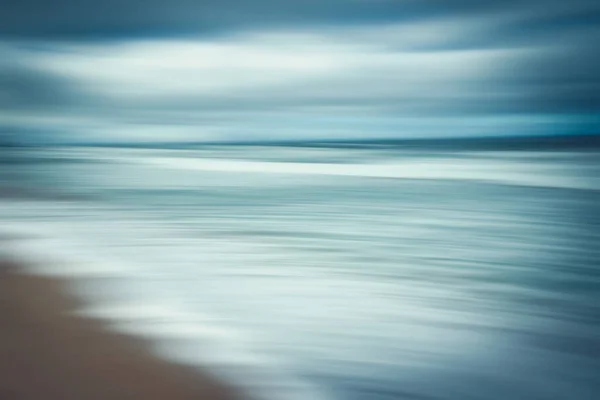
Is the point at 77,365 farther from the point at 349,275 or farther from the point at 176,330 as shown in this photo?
the point at 349,275

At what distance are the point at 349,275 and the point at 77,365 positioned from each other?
0.35 meters

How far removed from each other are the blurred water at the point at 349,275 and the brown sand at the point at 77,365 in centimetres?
3

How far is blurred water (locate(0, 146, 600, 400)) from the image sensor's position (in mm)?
559

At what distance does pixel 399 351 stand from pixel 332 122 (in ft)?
5.33

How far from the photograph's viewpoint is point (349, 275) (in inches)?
32.8

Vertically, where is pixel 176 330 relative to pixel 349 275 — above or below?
below

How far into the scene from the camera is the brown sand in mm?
511

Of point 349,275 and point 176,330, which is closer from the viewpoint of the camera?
point 176,330

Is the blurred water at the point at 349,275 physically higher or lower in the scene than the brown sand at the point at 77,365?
higher

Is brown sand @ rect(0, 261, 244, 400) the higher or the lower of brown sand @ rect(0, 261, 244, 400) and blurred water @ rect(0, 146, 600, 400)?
the lower

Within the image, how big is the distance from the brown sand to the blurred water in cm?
3

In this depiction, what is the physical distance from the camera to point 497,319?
2.21ft

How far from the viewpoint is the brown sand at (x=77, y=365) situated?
0.51m

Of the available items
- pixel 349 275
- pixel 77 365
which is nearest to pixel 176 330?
pixel 77 365
